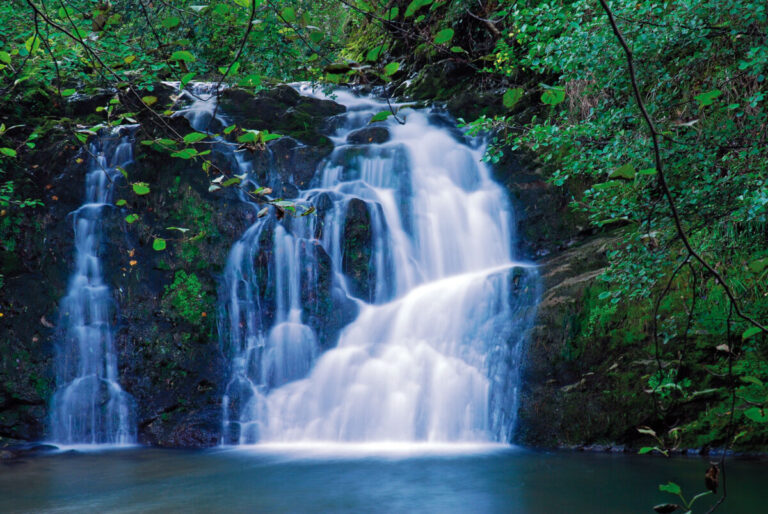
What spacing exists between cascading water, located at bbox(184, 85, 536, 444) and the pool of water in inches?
23.9

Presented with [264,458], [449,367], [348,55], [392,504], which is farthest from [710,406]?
[348,55]

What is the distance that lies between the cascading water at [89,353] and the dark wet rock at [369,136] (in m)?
4.07

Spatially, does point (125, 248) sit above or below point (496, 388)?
above

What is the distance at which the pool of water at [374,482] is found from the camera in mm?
4953

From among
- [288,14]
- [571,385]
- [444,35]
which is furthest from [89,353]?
[444,35]

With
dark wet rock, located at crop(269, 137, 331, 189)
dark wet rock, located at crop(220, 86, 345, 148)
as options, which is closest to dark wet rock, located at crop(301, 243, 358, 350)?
dark wet rock, located at crop(269, 137, 331, 189)

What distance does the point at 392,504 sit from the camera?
16.6 feet

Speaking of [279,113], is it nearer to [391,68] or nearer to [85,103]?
[85,103]

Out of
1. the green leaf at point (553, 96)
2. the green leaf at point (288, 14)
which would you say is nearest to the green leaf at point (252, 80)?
the green leaf at point (288, 14)

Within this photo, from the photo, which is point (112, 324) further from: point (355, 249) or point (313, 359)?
point (355, 249)

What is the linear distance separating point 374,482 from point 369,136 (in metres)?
6.77

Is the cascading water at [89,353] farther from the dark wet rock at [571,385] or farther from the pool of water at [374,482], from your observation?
the dark wet rock at [571,385]

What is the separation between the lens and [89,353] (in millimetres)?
8469

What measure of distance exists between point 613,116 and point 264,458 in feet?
17.0
